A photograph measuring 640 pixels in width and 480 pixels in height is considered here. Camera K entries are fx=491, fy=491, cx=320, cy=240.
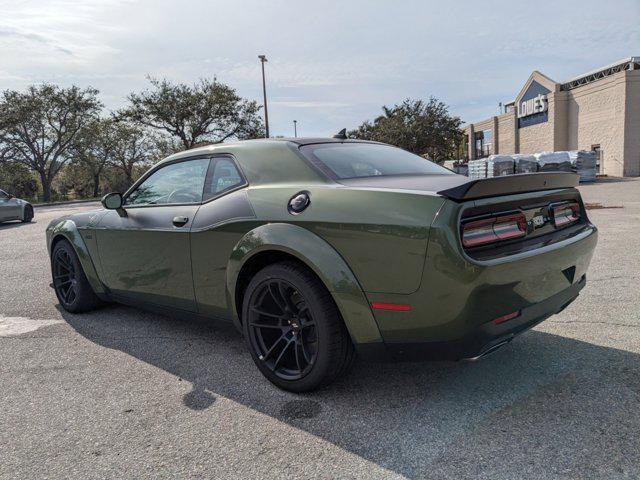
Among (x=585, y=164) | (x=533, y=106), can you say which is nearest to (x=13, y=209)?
(x=585, y=164)

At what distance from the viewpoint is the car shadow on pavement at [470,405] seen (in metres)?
2.17

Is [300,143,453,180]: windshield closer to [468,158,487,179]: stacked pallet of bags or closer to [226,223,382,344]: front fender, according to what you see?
[226,223,382,344]: front fender

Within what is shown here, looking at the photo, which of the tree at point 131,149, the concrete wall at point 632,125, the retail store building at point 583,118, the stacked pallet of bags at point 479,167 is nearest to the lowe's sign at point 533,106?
the retail store building at point 583,118

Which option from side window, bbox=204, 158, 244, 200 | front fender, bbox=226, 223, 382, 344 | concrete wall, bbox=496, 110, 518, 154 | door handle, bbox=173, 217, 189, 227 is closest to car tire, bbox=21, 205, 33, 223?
door handle, bbox=173, 217, 189, 227

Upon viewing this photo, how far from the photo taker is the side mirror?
3994mm

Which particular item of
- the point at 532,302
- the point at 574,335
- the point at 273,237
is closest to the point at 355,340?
the point at 273,237

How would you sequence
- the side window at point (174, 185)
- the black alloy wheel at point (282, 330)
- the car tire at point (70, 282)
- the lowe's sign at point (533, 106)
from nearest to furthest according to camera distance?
the black alloy wheel at point (282, 330)
the side window at point (174, 185)
the car tire at point (70, 282)
the lowe's sign at point (533, 106)

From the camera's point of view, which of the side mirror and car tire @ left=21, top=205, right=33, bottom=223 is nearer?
the side mirror

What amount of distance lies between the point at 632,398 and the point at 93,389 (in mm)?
3139

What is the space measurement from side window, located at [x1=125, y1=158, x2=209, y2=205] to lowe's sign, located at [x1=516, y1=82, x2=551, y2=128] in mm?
44700

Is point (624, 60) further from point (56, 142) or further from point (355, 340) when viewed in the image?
point (56, 142)

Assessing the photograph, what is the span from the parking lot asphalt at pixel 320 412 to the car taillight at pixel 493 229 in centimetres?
93

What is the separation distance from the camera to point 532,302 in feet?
8.34

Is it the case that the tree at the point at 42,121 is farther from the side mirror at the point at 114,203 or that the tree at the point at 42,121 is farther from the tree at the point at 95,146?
the side mirror at the point at 114,203
